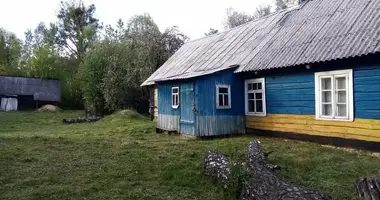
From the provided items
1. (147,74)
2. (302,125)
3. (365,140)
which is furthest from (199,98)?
(147,74)

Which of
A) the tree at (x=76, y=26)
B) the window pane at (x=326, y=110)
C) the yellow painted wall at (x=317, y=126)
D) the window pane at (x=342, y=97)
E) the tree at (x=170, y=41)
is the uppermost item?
the tree at (x=76, y=26)

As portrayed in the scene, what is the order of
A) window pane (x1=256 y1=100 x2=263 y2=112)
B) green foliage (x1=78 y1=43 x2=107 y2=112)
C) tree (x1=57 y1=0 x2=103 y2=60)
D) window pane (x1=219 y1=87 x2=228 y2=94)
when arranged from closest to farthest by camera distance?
window pane (x1=256 y1=100 x2=263 y2=112)
window pane (x1=219 y1=87 x2=228 y2=94)
green foliage (x1=78 y1=43 x2=107 y2=112)
tree (x1=57 y1=0 x2=103 y2=60)

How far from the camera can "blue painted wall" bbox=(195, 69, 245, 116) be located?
12.6 m

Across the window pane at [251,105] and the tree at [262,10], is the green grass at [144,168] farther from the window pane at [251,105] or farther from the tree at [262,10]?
the tree at [262,10]

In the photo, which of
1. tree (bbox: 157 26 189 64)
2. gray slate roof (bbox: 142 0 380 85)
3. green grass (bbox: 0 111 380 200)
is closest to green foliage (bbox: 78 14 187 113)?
tree (bbox: 157 26 189 64)

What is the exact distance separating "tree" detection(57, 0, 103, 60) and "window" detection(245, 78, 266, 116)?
33949 millimetres

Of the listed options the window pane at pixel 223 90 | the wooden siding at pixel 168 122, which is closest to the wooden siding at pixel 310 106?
the window pane at pixel 223 90

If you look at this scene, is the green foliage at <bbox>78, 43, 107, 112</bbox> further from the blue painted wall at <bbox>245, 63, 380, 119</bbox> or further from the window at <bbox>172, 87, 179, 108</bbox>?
the blue painted wall at <bbox>245, 63, 380, 119</bbox>

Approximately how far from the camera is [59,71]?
141 ft

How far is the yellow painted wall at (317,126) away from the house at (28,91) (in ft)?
103

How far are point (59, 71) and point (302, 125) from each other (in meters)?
37.3

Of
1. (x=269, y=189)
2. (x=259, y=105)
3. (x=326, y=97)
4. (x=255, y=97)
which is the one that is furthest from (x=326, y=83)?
(x=269, y=189)

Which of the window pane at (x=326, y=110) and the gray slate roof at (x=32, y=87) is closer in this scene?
the window pane at (x=326, y=110)

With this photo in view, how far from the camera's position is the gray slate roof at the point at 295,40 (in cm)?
991
